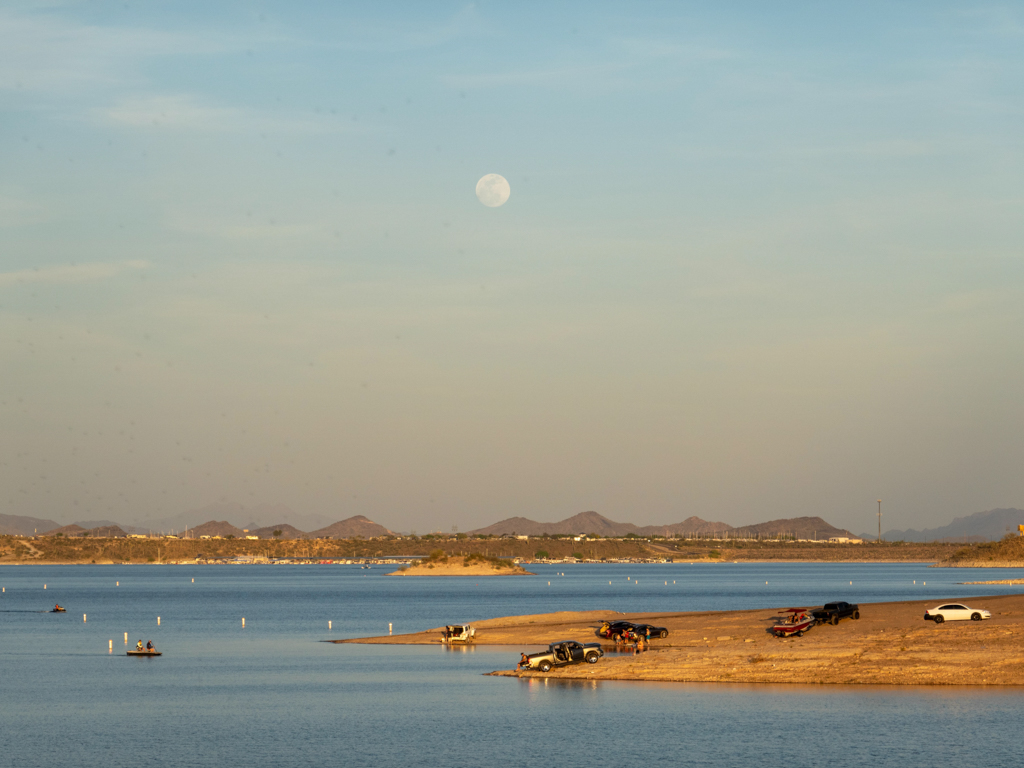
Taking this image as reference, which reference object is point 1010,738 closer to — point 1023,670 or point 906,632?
point 1023,670

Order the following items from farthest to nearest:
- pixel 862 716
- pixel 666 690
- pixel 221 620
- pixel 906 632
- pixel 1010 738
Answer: pixel 221 620, pixel 906 632, pixel 666 690, pixel 862 716, pixel 1010 738

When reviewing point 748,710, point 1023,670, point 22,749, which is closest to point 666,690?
point 748,710

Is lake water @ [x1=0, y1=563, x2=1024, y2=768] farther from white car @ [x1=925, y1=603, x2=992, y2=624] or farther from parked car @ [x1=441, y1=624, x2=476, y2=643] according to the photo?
white car @ [x1=925, y1=603, x2=992, y2=624]

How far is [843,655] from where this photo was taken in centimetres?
9844

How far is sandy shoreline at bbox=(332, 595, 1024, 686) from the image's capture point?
9288 centimetres

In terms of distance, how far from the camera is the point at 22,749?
232ft

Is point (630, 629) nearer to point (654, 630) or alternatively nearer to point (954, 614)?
point (654, 630)

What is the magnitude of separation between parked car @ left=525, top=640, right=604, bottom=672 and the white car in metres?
35.3

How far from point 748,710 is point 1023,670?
1039 inches

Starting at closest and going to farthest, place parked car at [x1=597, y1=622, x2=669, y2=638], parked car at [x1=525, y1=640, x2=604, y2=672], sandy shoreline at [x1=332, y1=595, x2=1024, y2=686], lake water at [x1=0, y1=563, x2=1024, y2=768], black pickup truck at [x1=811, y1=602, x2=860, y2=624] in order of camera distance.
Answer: lake water at [x1=0, y1=563, x2=1024, y2=768], sandy shoreline at [x1=332, y1=595, x2=1024, y2=686], parked car at [x1=525, y1=640, x2=604, y2=672], black pickup truck at [x1=811, y1=602, x2=860, y2=624], parked car at [x1=597, y1=622, x2=669, y2=638]

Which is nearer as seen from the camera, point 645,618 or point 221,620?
point 645,618

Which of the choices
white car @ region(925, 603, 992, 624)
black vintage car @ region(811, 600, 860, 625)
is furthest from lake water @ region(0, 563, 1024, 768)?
white car @ region(925, 603, 992, 624)

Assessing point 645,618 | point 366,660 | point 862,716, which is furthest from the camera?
point 645,618

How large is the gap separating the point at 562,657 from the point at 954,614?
134 ft
